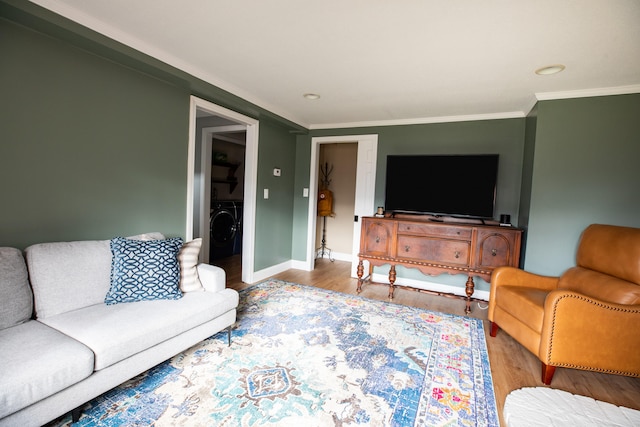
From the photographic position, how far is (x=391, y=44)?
6.82 ft

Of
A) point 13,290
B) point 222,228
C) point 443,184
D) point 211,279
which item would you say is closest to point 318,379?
point 211,279

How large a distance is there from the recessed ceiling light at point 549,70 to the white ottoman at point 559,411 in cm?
230

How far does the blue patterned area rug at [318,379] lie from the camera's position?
1621mm

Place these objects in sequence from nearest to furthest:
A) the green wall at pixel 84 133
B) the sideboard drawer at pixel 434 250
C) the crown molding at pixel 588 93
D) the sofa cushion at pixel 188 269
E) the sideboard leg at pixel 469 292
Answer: the green wall at pixel 84 133
the sofa cushion at pixel 188 269
the crown molding at pixel 588 93
the sideboard leg at pixel 469 292
the sideboard drawer at pixel 434 250

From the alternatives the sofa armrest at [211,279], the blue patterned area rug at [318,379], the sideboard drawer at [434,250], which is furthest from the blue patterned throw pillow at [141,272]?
the sideboard drawer at [434,250]

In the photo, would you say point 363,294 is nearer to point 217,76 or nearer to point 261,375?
point 261,375

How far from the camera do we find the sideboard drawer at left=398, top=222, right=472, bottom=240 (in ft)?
10.9

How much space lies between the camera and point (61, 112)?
6.61 ft

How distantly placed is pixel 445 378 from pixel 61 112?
3.13m

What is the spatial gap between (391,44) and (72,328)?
8.50 feet

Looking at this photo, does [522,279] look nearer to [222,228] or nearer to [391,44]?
[391,44]

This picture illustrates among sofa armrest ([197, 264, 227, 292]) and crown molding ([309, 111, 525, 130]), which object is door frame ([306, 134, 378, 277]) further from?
Answer: sofa armrest ([197, 264, 227, 292])

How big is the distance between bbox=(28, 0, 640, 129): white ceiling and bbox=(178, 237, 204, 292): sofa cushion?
1.52 meters

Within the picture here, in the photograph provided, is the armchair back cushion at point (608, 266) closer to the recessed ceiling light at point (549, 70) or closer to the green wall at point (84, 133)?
the recessed ceiling light at point (549, 70)
